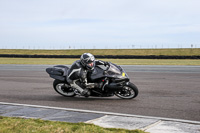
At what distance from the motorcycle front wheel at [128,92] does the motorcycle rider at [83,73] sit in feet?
2.28

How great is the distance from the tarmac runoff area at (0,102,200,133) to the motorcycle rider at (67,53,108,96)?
63.7 inches

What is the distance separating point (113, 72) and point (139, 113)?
2012mm

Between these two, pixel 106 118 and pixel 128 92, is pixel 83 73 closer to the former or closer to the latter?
pixel 128 92

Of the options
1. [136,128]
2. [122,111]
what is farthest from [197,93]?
[136,128]

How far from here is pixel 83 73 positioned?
8.79 meters

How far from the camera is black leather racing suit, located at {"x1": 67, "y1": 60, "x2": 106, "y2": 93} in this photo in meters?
8.79

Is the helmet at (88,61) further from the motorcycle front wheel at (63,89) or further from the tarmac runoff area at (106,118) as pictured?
the tarmac runoff area at (106,118)

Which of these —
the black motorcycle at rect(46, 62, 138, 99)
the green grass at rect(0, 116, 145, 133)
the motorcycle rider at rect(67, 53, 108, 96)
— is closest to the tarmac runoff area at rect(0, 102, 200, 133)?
the green grass at rect(0, 116, 145, 133)

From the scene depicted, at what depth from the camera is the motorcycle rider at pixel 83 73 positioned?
28.3 feet

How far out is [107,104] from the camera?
8.05 m

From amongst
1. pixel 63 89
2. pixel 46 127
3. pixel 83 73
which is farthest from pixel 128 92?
pixel 46 127

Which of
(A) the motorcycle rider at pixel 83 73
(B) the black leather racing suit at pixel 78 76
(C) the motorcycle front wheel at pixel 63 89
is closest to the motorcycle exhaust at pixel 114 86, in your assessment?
(A) the motorcycle rider at pixel 83 73

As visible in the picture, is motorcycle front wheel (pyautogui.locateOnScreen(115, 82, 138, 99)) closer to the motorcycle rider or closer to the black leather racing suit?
the motorcycle rider

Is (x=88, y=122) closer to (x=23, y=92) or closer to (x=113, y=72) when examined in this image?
(x=113, y=72)
